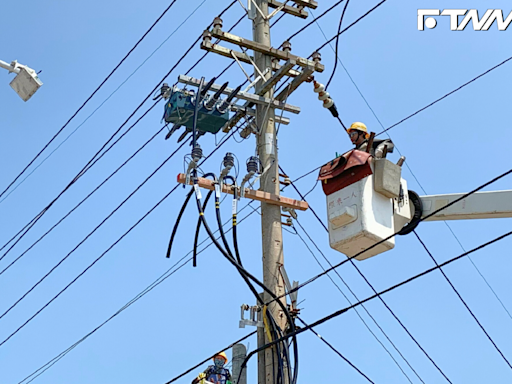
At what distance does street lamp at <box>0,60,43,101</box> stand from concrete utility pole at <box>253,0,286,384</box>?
3070 millimetres

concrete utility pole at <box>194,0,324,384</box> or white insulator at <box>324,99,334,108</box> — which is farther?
white insulator at <box>324,99,334,108</box>

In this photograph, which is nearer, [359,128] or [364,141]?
[364,141]

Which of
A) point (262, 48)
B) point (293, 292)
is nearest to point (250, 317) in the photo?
point (293, 292)

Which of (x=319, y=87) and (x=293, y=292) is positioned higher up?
(x=319, y=87)

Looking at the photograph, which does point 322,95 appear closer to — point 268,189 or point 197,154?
point 268,189

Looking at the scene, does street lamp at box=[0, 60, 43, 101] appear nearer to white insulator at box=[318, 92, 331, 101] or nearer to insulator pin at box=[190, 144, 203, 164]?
insulator pin at box=[190, 144, 203, 164]

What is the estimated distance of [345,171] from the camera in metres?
9.45

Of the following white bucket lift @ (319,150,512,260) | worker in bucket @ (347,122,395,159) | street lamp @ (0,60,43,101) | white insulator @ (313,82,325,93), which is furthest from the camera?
white insulator @ (313,82,325,93)

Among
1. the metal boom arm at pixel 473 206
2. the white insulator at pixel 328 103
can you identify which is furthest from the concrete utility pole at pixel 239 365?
the white insulator at pixel 328 103

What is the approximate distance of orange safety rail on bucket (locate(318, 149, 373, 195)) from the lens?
9336 millimetres

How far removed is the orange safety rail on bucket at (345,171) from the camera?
9336 mm

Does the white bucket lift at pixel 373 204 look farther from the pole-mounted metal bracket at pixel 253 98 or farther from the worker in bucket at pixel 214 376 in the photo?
the worker in bucket at pixel 214 376

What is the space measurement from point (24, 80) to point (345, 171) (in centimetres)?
482

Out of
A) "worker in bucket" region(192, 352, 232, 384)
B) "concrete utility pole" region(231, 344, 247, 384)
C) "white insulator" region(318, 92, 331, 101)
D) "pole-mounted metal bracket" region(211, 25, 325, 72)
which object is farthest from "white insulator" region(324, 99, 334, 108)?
"worker in bucket" region(192, 352, 232, 384)
